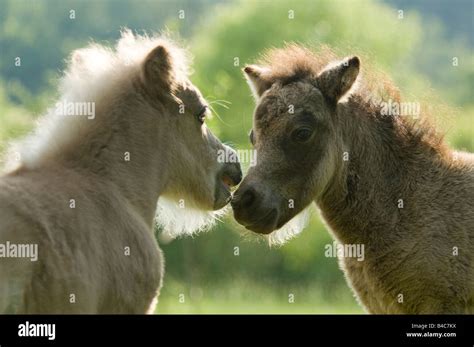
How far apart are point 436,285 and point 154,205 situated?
3.02 m

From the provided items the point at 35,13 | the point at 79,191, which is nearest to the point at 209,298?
the point at 79,191

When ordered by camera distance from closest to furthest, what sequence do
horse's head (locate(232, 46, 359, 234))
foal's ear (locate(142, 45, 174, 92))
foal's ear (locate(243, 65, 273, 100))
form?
foal's ear (locate(142, 45, 174, 92)) → horse's head (locate(232, 46, 359, 234)) → foal's ear (locate(243, 65, 273, 100))

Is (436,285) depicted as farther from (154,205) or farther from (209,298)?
(209,298)

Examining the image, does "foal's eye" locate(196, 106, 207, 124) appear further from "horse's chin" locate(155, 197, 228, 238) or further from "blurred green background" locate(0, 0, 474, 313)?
"blurred green background" locate(0, 0, 474, 313)

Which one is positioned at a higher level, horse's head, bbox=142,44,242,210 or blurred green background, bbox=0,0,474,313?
blurred green background, bbox=0,0,474,313

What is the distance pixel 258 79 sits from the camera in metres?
9.77

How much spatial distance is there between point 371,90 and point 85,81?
3401mm

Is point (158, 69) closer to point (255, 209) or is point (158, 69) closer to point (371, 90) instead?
point (255, 209)

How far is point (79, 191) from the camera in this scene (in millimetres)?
7438

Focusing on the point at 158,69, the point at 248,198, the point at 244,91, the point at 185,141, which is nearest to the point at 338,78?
the point at 248,198

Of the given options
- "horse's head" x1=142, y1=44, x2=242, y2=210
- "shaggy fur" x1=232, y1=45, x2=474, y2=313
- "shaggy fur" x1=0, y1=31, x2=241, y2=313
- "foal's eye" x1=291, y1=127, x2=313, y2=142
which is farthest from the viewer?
"foal's eye" x1=291, y1=127, x2=313, y2=142

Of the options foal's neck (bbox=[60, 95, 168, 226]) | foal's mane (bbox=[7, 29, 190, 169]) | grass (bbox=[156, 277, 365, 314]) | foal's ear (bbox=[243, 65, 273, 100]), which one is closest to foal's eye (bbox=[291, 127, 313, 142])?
foal's ear (bbox=[243, 65, 273, 100])

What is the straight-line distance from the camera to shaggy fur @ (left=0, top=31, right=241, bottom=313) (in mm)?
6586

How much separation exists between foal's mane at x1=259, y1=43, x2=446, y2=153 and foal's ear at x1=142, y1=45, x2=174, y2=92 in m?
1.62
